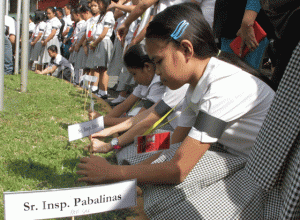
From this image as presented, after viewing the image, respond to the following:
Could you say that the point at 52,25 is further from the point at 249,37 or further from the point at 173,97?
the point at 249,37

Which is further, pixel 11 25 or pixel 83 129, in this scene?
pixel 11 25

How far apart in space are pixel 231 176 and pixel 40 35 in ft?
32.9

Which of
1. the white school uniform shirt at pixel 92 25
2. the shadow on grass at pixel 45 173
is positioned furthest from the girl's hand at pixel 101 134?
the white school uniform shirt at pixel 92 25

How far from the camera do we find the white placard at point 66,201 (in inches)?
44.9

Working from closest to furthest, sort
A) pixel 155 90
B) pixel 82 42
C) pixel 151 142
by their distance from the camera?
pixel 151 142, pixel 155 90, pixel 82 42

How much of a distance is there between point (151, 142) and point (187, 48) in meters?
0.48

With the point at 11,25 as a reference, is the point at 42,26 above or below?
below

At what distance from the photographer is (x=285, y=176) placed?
81 cm

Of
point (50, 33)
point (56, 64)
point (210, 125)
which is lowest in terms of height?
point (56, 64)

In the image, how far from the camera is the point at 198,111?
1.50 m

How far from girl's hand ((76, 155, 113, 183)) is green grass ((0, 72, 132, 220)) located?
25cm

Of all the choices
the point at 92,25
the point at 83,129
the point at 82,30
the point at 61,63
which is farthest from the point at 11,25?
the point at 83,129

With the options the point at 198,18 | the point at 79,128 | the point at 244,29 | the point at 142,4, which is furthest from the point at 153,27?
the point at 142,4

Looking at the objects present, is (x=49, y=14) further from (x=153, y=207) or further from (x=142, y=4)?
(x=153, y=207)
